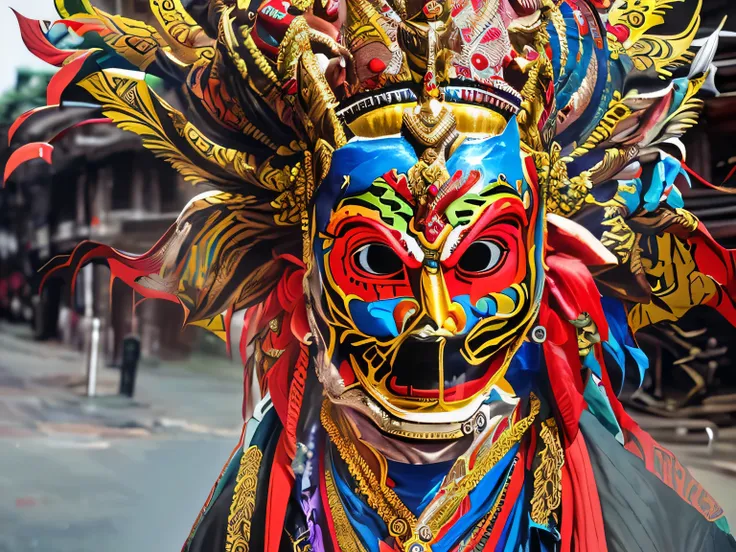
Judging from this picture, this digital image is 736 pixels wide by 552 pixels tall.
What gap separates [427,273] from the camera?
6.47 ft

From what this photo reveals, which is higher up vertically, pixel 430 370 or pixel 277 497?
pixel 430 370

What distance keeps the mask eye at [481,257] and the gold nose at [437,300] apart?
0.07 metres

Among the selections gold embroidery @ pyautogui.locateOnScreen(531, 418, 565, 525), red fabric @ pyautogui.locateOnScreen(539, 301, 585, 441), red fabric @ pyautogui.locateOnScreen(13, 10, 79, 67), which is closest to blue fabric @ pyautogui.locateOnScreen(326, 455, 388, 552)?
gold embroidery @ pyautogui.locateOnScreen(531, 418, 565, 525)

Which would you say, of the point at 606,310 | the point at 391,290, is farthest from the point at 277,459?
the point at 606,310

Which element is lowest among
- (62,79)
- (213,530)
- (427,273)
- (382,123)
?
→ (213,530)

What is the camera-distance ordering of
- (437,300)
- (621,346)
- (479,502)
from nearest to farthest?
(437,300) < (479,502) < (621,346)

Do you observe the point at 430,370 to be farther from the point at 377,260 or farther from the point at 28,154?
the point at 28,154

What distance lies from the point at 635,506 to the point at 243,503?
3.51 ft

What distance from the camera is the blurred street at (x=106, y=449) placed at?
6.99 ft

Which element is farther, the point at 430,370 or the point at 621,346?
the point at 621,346

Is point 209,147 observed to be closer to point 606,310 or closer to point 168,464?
point 168,464

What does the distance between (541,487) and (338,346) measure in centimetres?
67

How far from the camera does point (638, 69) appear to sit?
2197 mm

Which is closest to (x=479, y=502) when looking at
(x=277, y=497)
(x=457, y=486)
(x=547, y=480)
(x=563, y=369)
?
(x=457, y=486)
